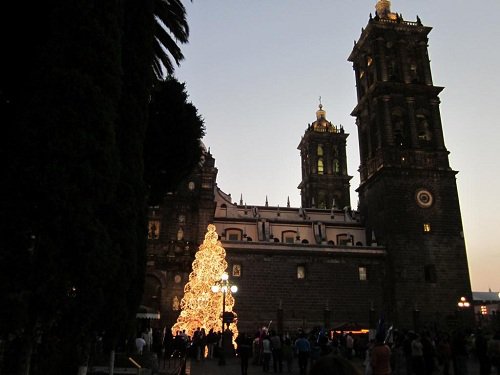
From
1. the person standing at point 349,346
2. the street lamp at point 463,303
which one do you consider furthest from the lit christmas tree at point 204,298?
the street lamp at point 463,303

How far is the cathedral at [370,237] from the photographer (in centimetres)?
3784

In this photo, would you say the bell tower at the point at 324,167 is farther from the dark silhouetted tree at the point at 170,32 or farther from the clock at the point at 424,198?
the dark silhouetted tree at the point at 170,32

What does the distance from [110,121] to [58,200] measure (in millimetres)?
1937

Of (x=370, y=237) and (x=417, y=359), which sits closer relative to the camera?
(x=417, y=359)

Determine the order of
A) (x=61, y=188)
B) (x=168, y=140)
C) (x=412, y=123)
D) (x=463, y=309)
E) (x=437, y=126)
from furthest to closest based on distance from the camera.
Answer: (x=437, y=126) < (x=412, y=123) < (x=463, y=309) < (x=168, y=140) < (x=61, y=188)

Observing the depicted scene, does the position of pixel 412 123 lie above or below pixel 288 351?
above

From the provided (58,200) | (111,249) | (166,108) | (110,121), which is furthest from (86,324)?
(166,108)

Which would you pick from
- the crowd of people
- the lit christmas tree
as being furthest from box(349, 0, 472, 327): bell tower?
the lit christmas tree

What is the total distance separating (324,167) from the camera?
62.9 m

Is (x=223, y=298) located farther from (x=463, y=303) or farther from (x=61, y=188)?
(x=463, y=303)

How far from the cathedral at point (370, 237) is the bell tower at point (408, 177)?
0.09 meters

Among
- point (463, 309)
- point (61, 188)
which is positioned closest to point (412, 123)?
point (463, 309)

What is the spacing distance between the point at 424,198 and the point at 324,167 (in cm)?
2272

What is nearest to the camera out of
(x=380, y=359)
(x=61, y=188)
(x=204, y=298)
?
(x=61, y=188)
